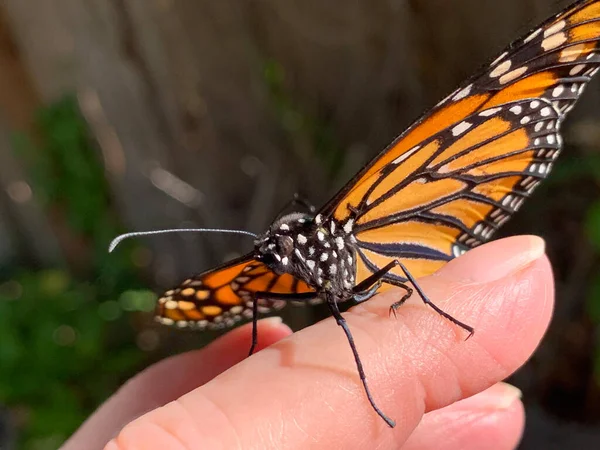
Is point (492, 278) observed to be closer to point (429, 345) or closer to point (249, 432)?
→ point (429, 345)

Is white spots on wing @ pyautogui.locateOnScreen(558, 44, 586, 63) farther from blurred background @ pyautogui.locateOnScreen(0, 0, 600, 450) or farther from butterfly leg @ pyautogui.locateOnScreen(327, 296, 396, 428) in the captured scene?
blurred background @ pyautogui.locateOnScreen(0, 0, 600, 450)

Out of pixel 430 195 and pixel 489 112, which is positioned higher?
pixel 489 112

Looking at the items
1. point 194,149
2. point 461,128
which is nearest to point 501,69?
point 461,128

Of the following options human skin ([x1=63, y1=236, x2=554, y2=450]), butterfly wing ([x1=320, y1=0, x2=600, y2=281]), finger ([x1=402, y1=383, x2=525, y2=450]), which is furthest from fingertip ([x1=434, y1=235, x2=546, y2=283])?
finger ([x1=402, y1=383, x2=525, y2=450])

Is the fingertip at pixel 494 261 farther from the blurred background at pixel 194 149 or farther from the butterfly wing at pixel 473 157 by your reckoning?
the blurred background at pixel 194 149

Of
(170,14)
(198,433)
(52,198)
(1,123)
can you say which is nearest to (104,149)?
(52,198)

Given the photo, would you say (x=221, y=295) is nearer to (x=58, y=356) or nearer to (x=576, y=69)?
(x=576, y=69)
